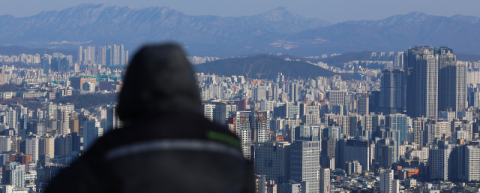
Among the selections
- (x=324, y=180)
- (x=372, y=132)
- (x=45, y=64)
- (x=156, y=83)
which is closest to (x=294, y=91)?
(x=372, y=132)

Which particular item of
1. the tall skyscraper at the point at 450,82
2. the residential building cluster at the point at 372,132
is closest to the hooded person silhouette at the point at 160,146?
the residential building cluster at the point at 372,132

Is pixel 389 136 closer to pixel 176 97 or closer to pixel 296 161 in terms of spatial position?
pixel 296 161

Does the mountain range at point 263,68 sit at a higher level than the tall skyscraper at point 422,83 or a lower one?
higher

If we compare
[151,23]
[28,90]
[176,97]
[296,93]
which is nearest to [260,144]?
[176,97]

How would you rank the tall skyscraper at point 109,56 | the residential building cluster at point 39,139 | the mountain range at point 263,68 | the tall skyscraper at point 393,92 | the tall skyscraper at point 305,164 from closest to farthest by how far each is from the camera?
the residential building cluster at point 39,139
the tall skyscraper at point 305,164
the tall skyscraper at point 393,92
the mountain range at point 263,68
the tall skyscraper at point 109,56

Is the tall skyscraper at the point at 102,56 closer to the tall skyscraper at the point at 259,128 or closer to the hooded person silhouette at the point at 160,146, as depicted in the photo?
the tall skyscraper at the point at 259,128

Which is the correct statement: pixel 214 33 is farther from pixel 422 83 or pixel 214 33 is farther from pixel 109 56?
pixel 422 83

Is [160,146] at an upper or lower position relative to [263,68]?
lower

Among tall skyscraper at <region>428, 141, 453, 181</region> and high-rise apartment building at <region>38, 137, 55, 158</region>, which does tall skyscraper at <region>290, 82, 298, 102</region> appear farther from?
high-rise apartment building at <region>38, 137, 55, 158</region>
